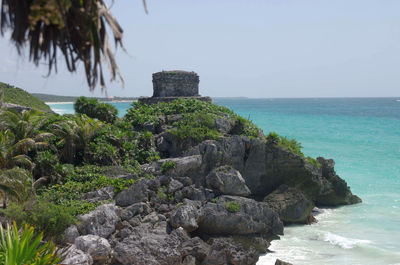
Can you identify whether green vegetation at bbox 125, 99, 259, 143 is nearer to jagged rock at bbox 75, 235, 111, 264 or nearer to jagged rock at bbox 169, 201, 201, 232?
jagged rock at bbox 169, 201, 201, 232

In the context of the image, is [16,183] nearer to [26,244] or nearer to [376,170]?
[26,244]

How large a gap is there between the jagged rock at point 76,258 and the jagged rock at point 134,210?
95.0 inches

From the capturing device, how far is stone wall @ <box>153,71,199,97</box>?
23312mm

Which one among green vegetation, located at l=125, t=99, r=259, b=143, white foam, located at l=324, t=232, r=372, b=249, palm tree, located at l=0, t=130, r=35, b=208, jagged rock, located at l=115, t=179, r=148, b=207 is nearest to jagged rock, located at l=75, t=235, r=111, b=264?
palm tree, located at l=0, t=130, r=35, b=208

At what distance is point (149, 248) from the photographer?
34.6ft

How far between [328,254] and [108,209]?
720 cm

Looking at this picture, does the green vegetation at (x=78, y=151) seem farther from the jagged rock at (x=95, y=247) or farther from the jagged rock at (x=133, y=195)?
the jagged rock at (x=95, y=247)

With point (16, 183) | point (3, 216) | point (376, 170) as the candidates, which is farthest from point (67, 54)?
point (376, 170)

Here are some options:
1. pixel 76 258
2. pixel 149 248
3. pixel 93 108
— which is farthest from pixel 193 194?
pixel 93 108

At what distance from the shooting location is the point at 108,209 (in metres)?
11.6

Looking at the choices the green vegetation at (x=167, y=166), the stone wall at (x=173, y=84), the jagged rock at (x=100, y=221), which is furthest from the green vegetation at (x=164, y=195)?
the stone wall at (x=173, y=84)

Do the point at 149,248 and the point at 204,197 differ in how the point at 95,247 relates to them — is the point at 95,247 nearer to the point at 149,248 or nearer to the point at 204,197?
the point at 149,248

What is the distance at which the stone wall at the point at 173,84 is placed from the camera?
76.5 feet

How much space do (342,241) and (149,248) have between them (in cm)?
739
